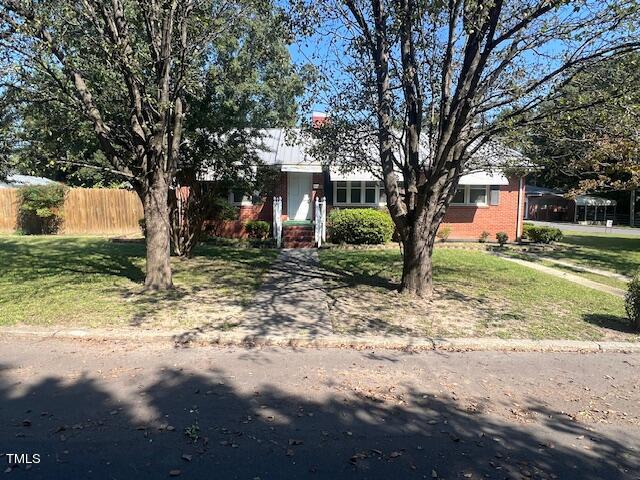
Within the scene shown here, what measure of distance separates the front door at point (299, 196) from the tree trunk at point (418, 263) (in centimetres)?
1128

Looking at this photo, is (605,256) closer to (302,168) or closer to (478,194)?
(478,194)

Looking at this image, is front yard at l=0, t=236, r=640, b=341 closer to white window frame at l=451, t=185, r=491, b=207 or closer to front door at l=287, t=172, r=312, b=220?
front door at l=287, t=172, r=312, b=220

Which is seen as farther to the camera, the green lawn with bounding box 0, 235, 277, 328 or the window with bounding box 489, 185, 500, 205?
the window with bounding box 489, 185, 500, 205

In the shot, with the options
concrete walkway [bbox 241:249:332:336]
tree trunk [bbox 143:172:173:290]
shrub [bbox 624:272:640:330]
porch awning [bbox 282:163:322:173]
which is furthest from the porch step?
shrub [bbox 624:272:640:330]

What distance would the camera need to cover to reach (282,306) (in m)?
7.30

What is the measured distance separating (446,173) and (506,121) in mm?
1691

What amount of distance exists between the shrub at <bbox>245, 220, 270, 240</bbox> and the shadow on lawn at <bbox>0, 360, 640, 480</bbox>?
1319cm

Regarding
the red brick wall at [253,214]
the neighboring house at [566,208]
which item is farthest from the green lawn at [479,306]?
the neighboring house at [566,208]

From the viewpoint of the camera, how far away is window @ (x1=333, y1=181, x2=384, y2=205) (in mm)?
19344

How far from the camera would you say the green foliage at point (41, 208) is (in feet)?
67.1

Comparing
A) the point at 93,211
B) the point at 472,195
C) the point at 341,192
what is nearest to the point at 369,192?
the point at 341,192

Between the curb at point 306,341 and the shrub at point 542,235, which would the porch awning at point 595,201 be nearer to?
the shrub at point 542,235

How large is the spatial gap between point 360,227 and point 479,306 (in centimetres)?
844

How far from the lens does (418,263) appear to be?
7.98 m
